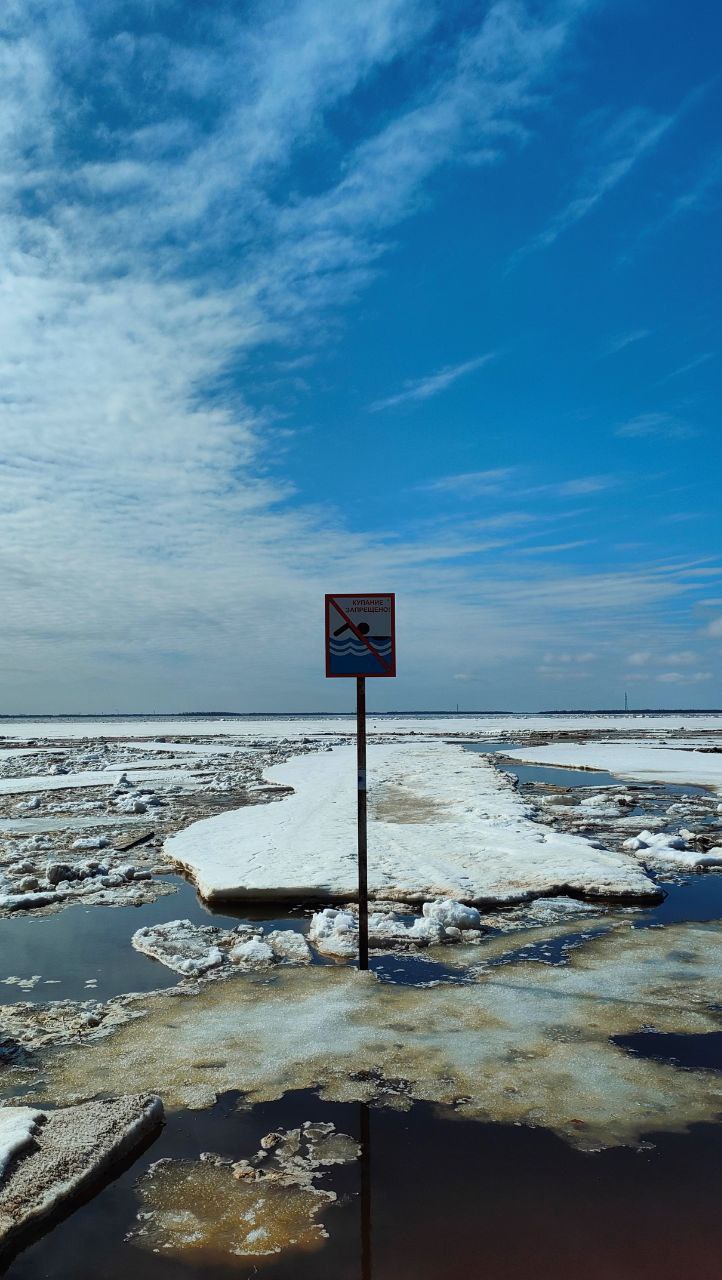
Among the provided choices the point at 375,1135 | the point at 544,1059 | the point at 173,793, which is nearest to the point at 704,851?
the point at 544,1059

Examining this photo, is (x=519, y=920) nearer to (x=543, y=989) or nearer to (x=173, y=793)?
(x=543, y=989)

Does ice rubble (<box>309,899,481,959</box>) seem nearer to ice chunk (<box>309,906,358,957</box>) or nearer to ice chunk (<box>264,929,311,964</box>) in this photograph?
ice chunk (<box>309,906,358,957</box>)

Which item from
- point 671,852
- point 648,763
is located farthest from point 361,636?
point 648,763

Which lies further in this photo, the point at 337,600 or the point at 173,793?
the point at 173,793

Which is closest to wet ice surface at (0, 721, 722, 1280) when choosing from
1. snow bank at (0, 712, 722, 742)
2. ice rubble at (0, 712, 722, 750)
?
ice rubble at (0, 712, 722, 750)

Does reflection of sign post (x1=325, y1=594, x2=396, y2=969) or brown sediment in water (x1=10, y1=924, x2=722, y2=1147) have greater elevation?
reflection of sign post (x1=325, y1=594, x2=396, y2=969)

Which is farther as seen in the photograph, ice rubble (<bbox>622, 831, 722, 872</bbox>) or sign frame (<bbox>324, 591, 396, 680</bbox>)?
ice rubble (<bbox>622, 831, 722, 872</bbox>)

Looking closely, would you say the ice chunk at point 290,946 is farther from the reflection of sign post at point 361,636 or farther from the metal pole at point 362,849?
the reflection of sign post at point 361,636

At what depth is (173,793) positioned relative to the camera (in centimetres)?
2030

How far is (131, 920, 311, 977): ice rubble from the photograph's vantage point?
661cm

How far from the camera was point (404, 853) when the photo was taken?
10.7 meters

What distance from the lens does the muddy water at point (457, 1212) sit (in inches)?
115

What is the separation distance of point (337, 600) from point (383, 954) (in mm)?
3192

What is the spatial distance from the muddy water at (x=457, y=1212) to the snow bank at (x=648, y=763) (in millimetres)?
19327
